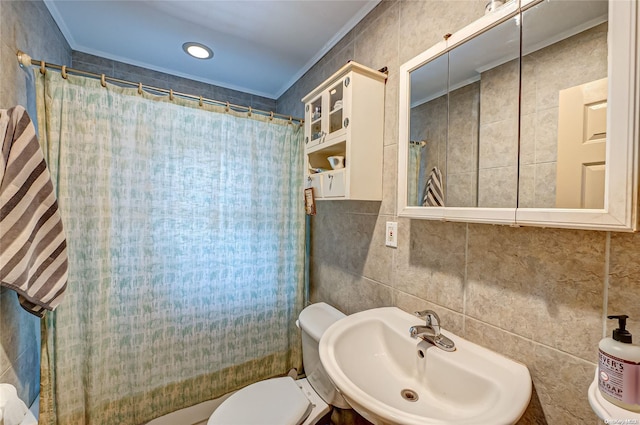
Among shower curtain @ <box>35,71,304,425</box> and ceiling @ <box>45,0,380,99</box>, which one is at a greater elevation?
ceiling @ <box>45,0,380,99</box>

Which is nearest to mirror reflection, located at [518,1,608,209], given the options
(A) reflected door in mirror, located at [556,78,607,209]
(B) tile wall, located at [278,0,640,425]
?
(A) reflected door in mirror, located at [556,78,607,209]

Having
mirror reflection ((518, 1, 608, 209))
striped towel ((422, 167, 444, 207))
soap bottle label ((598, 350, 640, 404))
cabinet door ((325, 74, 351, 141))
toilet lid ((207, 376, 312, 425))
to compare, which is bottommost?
toilet lid ((207, 376, 312, 425))

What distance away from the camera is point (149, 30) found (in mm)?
1628

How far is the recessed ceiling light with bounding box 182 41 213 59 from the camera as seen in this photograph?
1.76 metres

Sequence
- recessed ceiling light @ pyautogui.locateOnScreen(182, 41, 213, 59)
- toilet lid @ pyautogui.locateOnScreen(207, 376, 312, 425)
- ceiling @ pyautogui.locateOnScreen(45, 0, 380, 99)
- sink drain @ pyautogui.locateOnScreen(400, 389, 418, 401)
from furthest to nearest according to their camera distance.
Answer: recessed ceiling light @ pyautogui.locateOnScreen(182, 41, 213, 59) < ceiling @ pyautogui.locateOnScreen(45, 0, 380, 99) < toilet lid @ pyautogui.locateOnScreen(207, 376, 312, 425) < sink drain @ pyautogui.locateOnScreen(400, 389, 418, 401)

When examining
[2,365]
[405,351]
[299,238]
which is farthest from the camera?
[299,238]

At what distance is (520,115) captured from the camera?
721mm

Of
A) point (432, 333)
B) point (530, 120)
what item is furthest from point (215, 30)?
point (432, 333)

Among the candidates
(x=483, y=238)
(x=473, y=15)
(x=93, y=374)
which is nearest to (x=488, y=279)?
(x=483, y=238)

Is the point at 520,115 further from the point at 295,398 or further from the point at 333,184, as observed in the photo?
the point at 295,398

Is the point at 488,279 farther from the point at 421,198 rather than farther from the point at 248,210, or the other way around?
the point at 248,210

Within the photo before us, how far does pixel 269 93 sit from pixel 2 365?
2460 millimetres

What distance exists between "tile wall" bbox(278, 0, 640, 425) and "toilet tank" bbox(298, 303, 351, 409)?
0.16 metres

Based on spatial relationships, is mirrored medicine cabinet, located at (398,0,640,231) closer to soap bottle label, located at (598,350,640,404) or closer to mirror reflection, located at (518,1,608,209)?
mirror reflection, located at (518,1,608,209)
